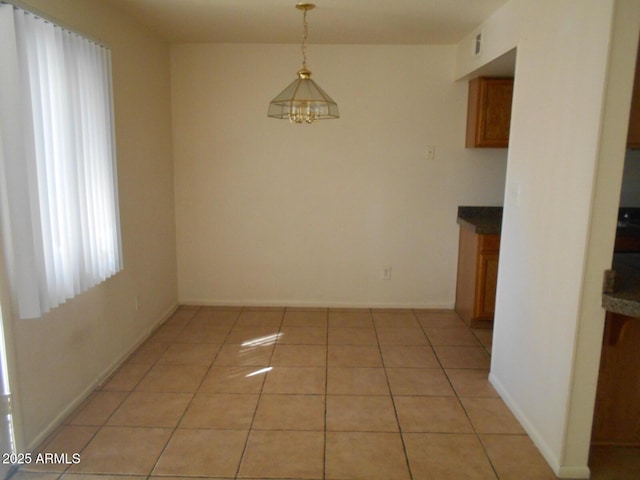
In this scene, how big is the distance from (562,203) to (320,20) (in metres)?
2.06

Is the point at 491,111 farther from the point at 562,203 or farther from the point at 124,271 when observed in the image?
the point at 124,271

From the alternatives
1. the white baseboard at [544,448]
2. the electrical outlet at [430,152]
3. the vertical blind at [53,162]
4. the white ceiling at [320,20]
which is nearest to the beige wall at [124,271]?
the vertical blind at [53,162]

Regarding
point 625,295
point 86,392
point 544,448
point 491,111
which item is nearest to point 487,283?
point 491,111

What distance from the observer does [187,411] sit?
2486 mm

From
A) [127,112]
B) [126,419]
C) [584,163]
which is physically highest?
[127,112]

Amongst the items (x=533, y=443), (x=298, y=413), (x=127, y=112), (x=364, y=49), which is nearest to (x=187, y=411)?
(x=298, y=413)

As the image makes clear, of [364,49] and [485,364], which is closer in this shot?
[485,364]

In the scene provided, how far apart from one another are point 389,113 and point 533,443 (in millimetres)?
2775

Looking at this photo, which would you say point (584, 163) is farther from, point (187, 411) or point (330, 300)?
point (330, 300)

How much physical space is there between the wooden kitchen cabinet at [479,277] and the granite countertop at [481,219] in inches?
2.2

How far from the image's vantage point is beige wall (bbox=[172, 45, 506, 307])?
12.8ft

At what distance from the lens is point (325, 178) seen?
4.05 meters

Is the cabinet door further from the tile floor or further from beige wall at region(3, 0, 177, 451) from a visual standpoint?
beige wall at region(3, 0, 177, 451)

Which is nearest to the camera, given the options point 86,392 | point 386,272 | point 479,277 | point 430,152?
point 86,392
